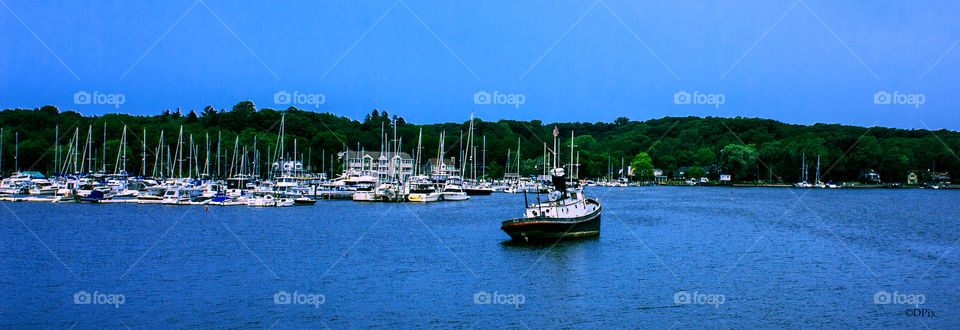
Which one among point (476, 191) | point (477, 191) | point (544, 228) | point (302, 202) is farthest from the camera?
point (477, 191)

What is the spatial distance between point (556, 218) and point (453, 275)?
11.0m

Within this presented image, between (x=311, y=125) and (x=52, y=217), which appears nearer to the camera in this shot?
(x=52, y=217)

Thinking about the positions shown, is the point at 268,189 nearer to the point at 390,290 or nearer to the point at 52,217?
the point at 52,217

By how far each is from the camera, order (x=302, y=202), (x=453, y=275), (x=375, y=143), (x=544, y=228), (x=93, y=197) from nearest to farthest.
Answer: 1. (x=453, y=275)
2. (x=544, y=228)
3. (x=93, y=197)
4. (x=302, y=202)
5. (x=375, y=143)

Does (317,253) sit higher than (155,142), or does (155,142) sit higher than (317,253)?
(155,142)

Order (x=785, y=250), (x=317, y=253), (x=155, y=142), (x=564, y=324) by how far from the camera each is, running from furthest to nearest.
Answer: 1. (x=155, y=142)
2. (x=785, y=250)
3. (x=317, y=253)
4. (x=564, y=324)

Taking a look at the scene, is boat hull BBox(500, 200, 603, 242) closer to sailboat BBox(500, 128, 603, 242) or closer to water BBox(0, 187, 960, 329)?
sailboat BBox(500, 128, 603, 242)

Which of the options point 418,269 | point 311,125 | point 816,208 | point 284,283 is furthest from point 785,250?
point 311,125

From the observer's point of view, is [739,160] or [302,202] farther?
[739,160]

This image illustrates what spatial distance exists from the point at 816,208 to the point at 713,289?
66516 mm

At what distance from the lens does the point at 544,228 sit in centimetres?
4209

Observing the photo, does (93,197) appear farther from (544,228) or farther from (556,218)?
(556,218)

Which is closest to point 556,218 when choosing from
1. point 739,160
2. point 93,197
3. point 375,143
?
point 93,197

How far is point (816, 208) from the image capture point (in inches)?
3504
